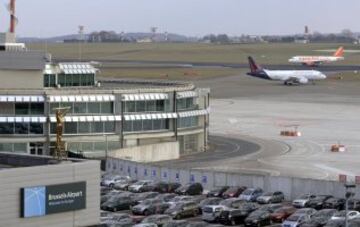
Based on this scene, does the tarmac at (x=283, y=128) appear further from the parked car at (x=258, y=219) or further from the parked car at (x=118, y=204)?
the parked car at (x=258, y=219)

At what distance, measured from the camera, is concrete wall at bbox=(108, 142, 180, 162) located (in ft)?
253

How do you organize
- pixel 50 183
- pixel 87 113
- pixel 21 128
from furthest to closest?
pixel 87 113 → pixel 21 128 → pixel 50 183

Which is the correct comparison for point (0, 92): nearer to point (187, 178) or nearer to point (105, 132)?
point (105, 132)

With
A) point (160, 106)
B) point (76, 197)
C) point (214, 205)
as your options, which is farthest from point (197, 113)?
point (76, 197)

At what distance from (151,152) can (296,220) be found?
31.9 meters

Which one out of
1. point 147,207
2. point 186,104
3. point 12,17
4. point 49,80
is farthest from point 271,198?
point 12,17

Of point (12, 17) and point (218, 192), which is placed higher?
point (12, 17)

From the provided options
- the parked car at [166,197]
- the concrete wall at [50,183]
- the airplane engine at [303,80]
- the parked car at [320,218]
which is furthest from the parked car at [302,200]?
the airplane engine at [303,80]

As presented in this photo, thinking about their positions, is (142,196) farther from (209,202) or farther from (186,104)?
(186,104)

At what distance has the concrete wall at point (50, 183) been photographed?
33406 mm

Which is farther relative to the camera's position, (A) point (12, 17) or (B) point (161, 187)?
(A) point (12, 17)

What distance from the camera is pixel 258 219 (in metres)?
49.8

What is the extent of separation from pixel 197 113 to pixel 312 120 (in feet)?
99.1

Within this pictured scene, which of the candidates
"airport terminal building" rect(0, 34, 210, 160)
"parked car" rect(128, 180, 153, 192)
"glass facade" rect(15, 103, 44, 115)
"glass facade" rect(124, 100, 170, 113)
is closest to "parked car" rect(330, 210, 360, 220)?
"parked car" rect(128, 180, 153, 192)
